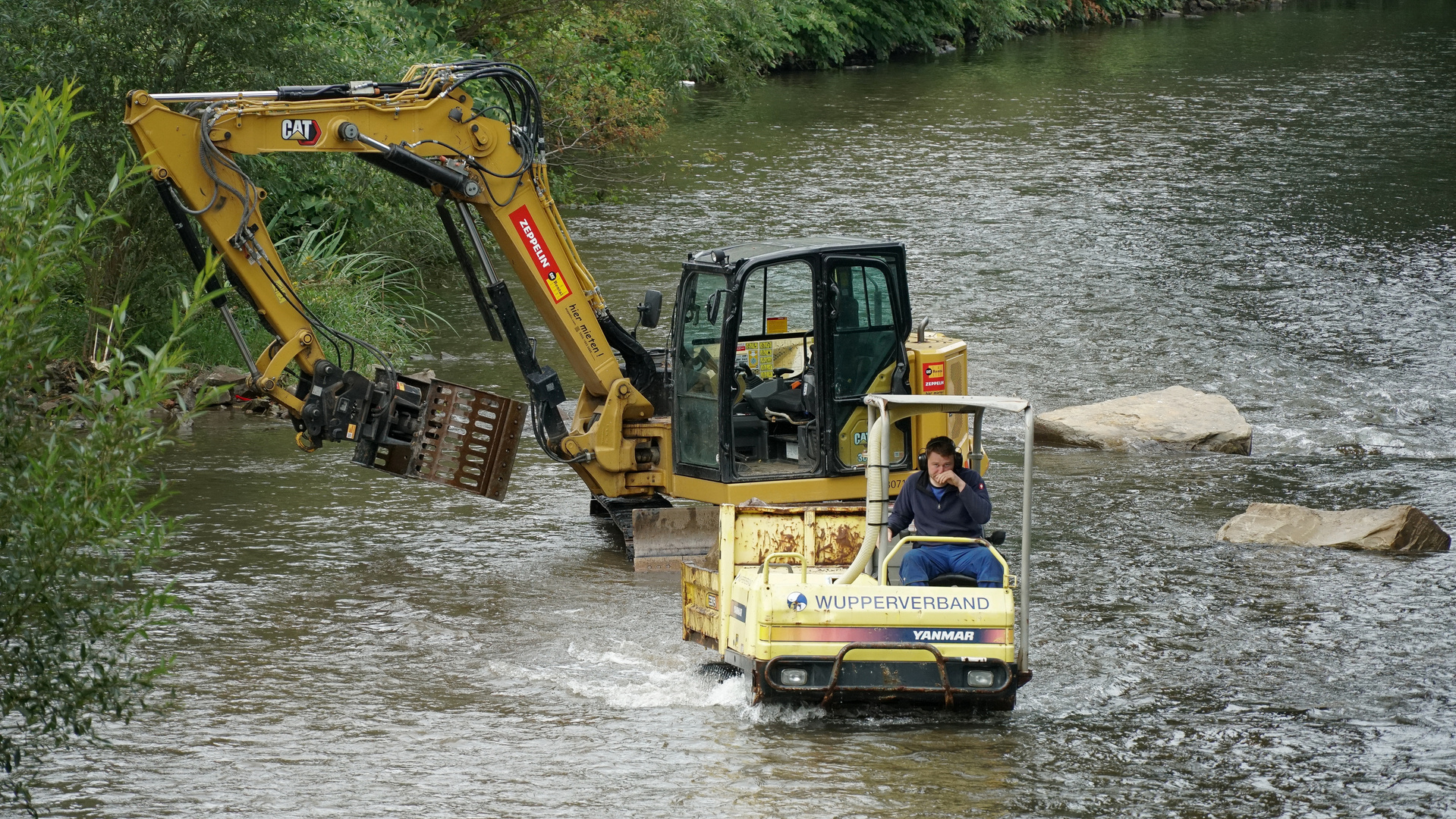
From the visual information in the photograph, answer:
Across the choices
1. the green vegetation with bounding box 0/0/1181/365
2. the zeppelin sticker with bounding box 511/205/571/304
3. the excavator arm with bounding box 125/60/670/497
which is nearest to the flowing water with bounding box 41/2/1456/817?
the excavator arm with bounding box 125/60/670/497

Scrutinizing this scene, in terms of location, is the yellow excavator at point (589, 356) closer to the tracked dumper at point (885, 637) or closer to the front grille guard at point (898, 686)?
the tracked dumper at point (885, 637)

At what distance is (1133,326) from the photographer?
20188 mm

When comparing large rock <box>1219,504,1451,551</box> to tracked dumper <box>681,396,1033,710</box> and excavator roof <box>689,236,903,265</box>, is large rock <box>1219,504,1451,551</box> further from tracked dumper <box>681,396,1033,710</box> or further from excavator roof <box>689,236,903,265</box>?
tracked dumper <box>681,396,1033,710</box>

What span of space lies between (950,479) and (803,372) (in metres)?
2.80

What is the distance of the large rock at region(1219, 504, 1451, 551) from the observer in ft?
40.0

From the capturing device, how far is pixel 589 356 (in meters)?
11.8

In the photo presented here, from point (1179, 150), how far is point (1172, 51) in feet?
67.2

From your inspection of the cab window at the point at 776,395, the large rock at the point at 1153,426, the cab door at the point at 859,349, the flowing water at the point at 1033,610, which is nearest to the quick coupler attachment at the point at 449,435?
the flowing water at the point at 1033,610

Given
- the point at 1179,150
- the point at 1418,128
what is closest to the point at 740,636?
the point at 1179,150

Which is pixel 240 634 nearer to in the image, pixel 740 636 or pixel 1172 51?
pixel 740 636

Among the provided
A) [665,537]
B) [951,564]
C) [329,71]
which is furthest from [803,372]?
[329,71]

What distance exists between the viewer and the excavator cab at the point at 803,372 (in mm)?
11172

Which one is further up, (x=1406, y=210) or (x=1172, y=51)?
(x=1172, y=51)

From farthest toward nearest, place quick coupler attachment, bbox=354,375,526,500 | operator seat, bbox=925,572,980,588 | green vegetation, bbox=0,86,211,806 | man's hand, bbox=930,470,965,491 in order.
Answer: quick coupler attachment, bbox=354,375,526,500 → man's hand, bbox=930,470,965,491 → operator seat, bbox=925,572,980,588 → green vegetation, bbox=0,86,211,806
